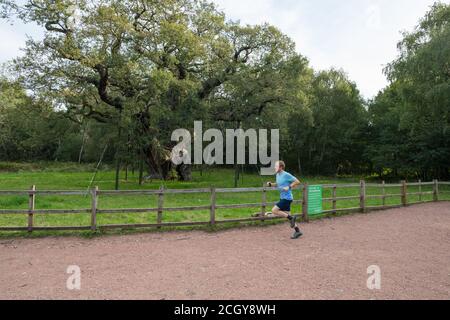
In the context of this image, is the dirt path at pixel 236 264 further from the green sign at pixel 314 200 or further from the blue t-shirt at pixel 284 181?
the green sign at pixel 314 200

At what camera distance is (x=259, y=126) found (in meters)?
25.7

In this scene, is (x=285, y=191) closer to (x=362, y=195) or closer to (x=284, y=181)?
(x=284, y=181)

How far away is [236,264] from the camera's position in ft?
20.2

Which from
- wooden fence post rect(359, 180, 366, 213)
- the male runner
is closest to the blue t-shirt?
the male runner

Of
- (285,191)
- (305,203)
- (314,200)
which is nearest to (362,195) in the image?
(314,200)

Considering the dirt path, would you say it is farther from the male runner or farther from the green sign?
the green sign

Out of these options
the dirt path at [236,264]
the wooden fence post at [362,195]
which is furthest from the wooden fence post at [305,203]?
the wooden fence post at [362,195]

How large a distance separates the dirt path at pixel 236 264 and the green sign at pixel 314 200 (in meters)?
1.21

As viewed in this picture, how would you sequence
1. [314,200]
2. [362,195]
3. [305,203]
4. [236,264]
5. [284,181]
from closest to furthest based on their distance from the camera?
[236,264], [284,181], [305,203], [314,200], [362,195]

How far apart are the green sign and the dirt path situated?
47.7 inches

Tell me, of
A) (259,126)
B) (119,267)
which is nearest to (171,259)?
(119,267)

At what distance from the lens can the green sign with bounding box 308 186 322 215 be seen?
10758 mm

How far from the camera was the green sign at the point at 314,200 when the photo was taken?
35.3ft

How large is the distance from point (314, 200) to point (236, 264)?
5.49 m
